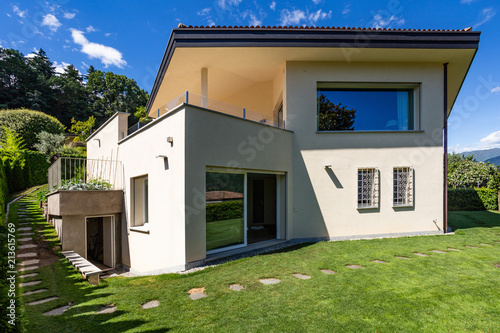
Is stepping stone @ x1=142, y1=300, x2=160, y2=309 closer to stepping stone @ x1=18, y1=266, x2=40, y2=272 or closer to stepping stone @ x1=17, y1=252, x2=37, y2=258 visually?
stepping stone @ x1=18, y1=266, x2=40, y2=272

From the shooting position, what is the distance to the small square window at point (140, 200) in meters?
8.86

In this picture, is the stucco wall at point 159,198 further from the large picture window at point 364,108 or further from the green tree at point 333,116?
the large picture window at point 364,108

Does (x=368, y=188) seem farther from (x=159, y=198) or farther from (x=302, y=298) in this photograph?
(x=159, y=198)

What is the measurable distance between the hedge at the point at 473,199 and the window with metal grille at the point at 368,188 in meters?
13.6

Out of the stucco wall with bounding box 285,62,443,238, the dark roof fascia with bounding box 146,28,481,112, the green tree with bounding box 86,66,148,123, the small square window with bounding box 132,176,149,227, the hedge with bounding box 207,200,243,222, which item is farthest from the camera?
the green tree with bounding box 86,66,148,123

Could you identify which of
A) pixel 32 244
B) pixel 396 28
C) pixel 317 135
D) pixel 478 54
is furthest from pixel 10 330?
pixel 478 54

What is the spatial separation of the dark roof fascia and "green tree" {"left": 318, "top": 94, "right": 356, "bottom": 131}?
→ 208 cm

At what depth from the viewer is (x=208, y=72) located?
37.3 ft

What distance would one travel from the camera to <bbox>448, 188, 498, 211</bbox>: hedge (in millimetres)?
18641

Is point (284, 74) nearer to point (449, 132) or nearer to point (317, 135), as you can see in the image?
point (317, 135)

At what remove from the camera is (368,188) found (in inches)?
377

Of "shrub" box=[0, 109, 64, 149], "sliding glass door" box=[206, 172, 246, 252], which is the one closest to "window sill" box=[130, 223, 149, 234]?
"sliding glass door" box=[206, 172, 246, 252]

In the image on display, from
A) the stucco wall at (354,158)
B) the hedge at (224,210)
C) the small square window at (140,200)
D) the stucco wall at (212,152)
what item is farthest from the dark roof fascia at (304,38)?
the hedge at (224,210)

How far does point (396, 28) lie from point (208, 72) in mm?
7513
